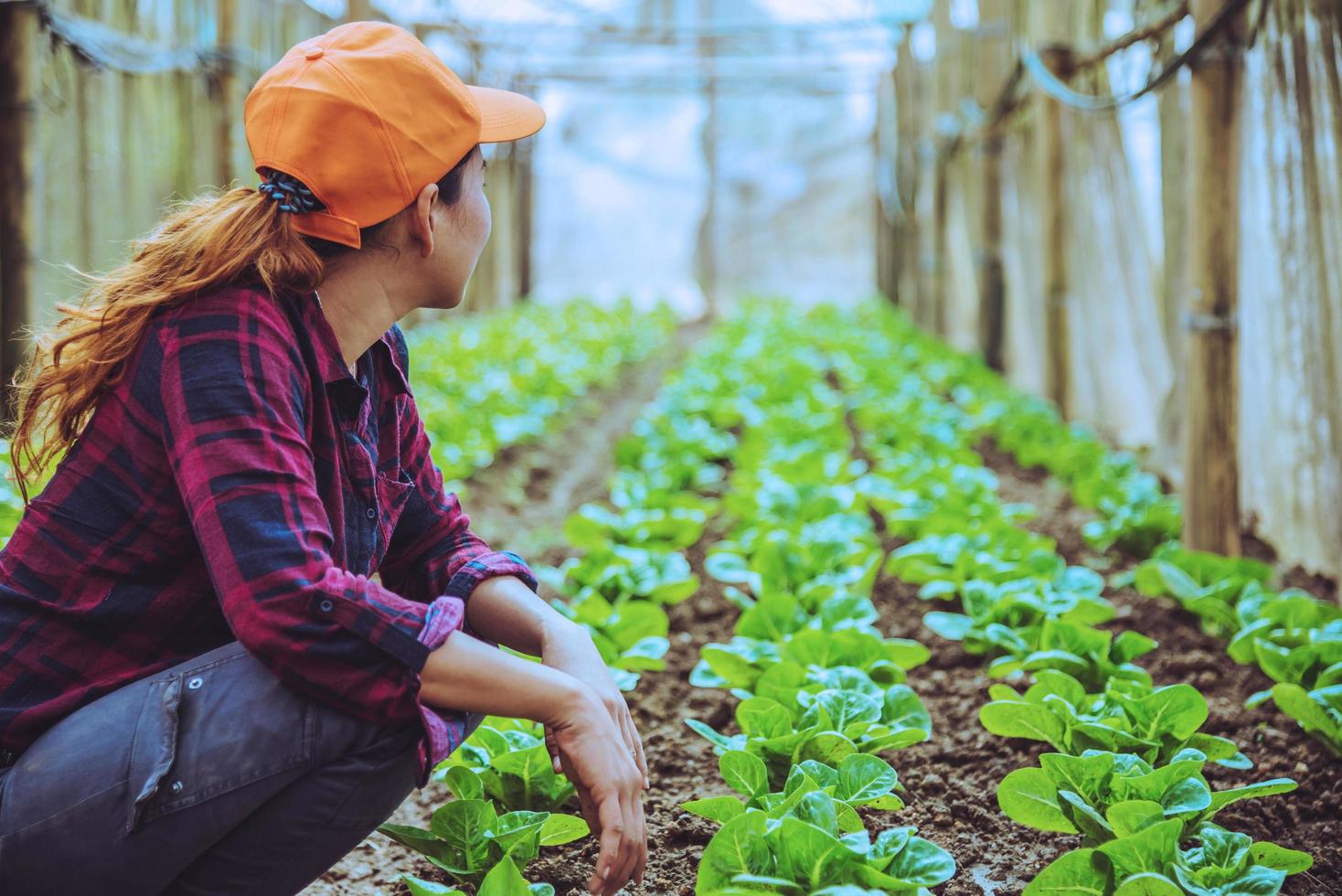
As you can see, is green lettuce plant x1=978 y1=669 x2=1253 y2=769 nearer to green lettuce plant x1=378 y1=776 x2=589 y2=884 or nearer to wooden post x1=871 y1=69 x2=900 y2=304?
green lettuce plant x1=378 y1=776 x2=589 y2=884

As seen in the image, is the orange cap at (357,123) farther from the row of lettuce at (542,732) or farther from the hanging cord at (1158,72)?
the hanging cord at (1158,72)

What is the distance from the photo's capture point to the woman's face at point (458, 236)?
1699 mm

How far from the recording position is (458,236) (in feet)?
5.65

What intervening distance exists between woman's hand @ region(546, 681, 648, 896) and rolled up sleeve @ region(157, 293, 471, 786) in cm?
17

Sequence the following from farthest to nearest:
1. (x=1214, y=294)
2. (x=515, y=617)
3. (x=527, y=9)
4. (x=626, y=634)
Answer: (x=527, y=9)
(x=1214, y=294)
(x=626, y=634)
(x=515, y=617)

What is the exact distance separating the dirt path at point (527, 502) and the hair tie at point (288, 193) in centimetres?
103

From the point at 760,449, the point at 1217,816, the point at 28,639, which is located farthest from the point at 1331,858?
the point at 760,449

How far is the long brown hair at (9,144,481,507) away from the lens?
1516mm

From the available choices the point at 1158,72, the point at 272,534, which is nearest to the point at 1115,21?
the point at 1158,72

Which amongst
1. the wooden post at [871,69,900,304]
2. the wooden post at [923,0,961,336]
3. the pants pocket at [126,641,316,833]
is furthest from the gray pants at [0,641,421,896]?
the wooden post at [871,69,900,304]

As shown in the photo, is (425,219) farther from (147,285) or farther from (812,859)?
(812,859)

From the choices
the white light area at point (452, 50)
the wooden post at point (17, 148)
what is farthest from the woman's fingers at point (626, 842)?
the white light area at point (452, 50)

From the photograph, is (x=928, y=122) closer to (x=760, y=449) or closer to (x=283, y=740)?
(x=760, y=449)

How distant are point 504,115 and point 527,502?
3.92 meters
